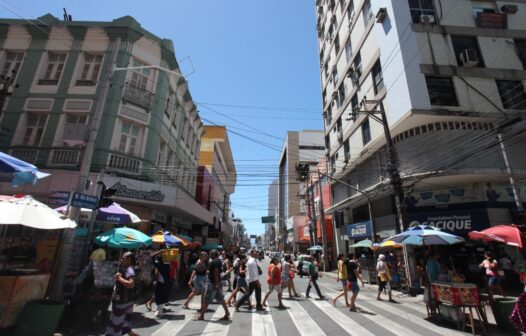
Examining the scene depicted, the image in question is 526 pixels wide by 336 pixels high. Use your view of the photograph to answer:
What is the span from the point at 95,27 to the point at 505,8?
91.2ft

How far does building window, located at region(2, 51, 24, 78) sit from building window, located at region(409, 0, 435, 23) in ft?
86.4

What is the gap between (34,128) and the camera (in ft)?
55.7

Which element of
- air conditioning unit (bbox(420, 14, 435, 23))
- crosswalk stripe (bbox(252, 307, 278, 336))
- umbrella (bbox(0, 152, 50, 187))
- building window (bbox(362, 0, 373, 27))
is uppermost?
building window (bbox(362, 0, 373, 27))

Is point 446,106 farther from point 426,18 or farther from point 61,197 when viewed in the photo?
point 61,197

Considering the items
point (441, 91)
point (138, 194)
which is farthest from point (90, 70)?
point (441, 91)

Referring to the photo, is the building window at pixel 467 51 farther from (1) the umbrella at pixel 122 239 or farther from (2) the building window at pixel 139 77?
(1) the umbrella at pixel 122 239

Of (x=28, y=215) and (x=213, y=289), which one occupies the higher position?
(x=28, y=215)

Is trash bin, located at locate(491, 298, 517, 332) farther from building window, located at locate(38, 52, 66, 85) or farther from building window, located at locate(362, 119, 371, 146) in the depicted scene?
building window, located at locate(38, 52, 66, 85)

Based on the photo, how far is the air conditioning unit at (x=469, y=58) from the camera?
17.6m

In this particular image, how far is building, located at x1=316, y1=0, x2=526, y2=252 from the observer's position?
1594 centimetres

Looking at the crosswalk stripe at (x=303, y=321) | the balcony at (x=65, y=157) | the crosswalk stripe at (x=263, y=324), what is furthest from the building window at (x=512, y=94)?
the balcony at (x=65, y=157)

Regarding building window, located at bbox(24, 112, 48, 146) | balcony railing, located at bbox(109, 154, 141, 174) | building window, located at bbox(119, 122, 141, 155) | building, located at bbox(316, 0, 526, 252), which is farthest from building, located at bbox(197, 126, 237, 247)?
building, located at bbox(316, 0, 526, 252)

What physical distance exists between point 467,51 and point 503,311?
16778mm

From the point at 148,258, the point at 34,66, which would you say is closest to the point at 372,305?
the point at 148,258
